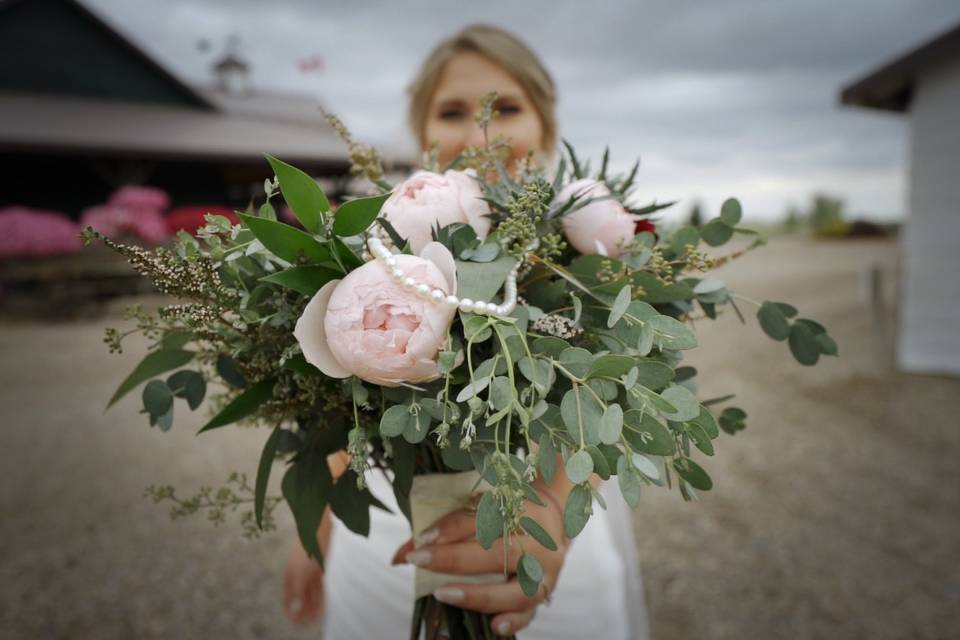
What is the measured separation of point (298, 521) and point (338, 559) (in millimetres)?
1074

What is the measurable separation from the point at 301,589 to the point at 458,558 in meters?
0.98

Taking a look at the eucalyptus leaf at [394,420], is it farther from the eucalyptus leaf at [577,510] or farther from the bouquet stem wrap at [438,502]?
the bouquet stem wrap at [438,502]

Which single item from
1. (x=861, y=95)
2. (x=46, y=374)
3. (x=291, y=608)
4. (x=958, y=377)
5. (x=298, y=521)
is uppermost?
(x=861, y=95)

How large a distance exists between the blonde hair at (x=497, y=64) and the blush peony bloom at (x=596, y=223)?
1.14 metres

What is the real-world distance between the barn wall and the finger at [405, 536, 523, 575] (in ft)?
25.7

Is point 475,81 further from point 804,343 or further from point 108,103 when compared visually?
point 108,103

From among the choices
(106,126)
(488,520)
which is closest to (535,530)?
(488,520)

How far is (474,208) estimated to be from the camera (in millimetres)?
913

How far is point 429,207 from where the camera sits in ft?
2.82

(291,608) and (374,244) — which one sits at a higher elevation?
(374,244)

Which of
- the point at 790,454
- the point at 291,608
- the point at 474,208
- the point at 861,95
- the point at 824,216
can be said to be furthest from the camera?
the point at 824,216

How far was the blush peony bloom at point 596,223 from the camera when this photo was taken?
96 cm

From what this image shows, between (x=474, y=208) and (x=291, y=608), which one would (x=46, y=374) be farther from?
(x=474, y=208)

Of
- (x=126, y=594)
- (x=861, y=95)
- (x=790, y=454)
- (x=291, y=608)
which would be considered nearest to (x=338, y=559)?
(x=291, y=608)
